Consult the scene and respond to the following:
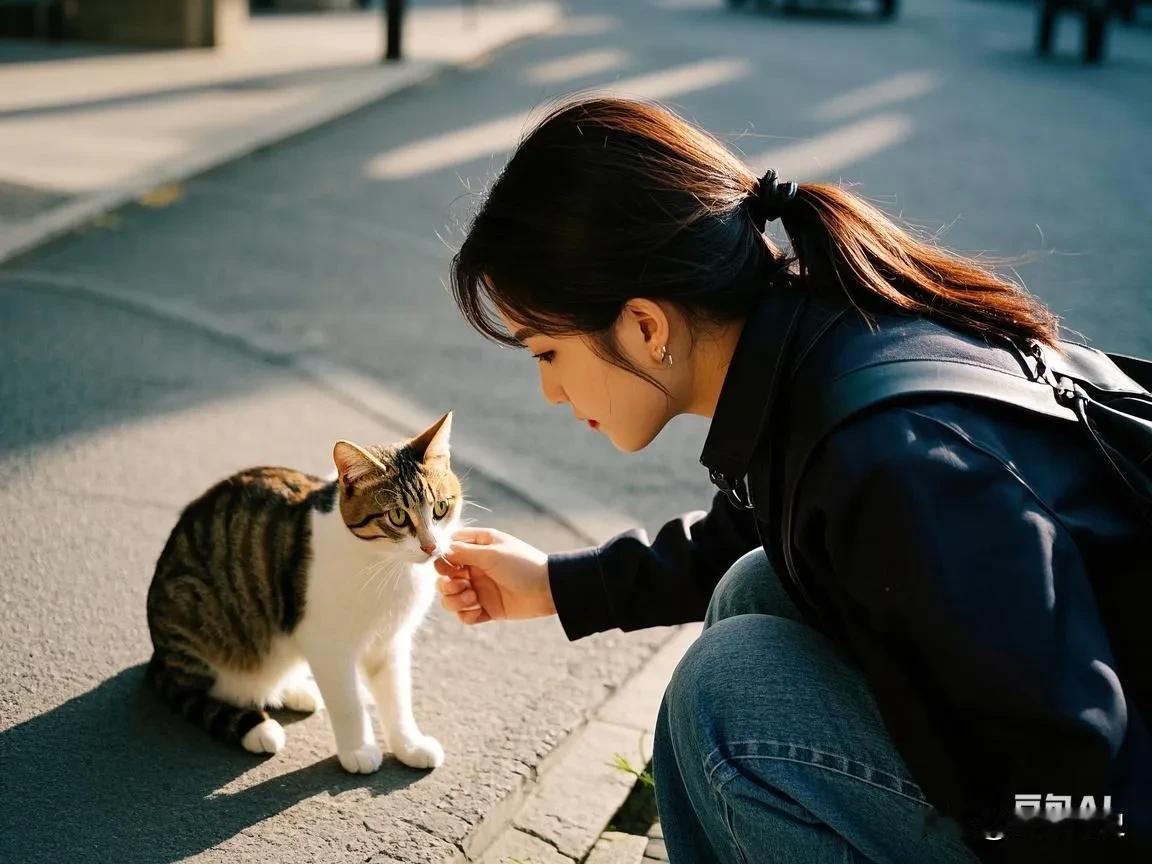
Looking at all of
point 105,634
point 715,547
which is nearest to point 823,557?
point 715,547

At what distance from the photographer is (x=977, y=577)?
59.2 inches

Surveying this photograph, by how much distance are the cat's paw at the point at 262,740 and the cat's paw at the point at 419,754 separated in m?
0.24

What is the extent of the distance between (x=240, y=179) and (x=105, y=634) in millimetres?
4839

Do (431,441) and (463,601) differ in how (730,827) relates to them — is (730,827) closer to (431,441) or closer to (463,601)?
(463,601)

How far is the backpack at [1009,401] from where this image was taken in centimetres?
162

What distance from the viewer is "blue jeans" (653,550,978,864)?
1749 millimetres

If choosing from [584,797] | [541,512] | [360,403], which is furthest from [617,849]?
[360,403]

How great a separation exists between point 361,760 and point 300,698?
307 millimetres

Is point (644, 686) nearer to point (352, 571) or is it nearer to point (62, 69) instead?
point (352, 571)

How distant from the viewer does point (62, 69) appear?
9.80 meters

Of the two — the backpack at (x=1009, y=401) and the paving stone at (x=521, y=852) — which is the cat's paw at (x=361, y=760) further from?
the backpack at (x=1009, y=401)

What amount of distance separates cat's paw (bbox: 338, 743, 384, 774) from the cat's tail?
198mm

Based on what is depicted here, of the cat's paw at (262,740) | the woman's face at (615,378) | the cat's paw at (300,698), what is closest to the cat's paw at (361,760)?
the cat's paw at (262,740)

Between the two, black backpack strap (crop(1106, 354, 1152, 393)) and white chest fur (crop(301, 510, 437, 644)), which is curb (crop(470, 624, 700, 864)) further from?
black backpack strap (crop(1106, 354, 1152, 393))
